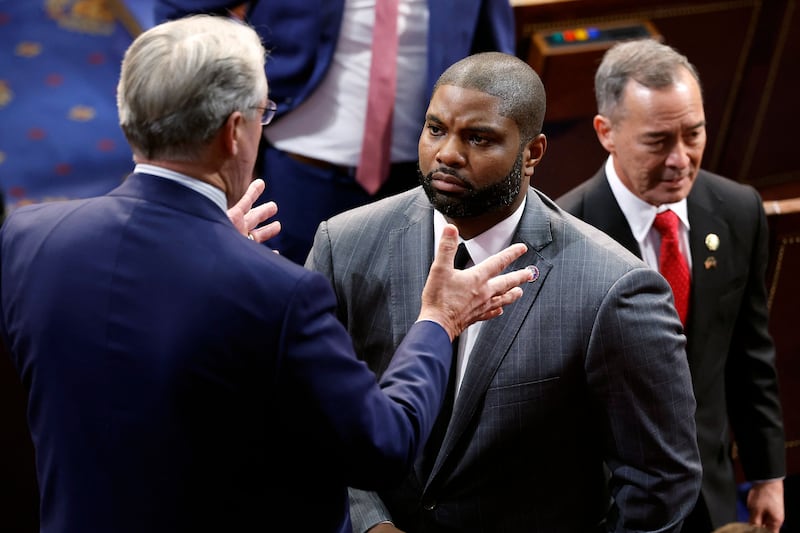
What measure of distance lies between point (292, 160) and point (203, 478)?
154cm

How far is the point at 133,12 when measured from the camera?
4.54 metres

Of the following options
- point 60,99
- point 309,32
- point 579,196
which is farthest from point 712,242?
point 60,99

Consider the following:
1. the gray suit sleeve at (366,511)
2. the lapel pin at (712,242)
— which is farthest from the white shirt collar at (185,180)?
the lapel pin at (712,242)

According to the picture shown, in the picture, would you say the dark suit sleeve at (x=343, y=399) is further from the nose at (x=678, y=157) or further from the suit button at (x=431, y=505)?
the nose at (x=678, y=157)

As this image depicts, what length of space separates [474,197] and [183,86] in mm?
606

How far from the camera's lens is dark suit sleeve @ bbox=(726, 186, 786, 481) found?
102 inches

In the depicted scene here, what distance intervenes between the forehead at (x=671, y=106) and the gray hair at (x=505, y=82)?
60 cm

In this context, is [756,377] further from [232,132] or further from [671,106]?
[232,132]

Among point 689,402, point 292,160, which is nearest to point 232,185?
point 689,402

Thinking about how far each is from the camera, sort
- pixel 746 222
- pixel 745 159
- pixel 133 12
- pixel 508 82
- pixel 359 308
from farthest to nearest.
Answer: pixel 133 12, pixel 745 159, pixel 746 222, pixel 359 308, pixel 508 82

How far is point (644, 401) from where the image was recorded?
6.46ft

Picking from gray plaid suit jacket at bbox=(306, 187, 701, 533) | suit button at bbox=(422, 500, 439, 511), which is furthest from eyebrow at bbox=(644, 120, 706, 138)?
suit button at bbox=(422, 500, 439, 511)

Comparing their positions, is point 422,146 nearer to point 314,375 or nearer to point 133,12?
point 314,375

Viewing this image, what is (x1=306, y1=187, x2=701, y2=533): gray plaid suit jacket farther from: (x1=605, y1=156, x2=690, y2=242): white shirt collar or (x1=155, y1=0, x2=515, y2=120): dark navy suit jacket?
(x1=155, y1=0, x2=515, y2=120): dark navy suit jacket
